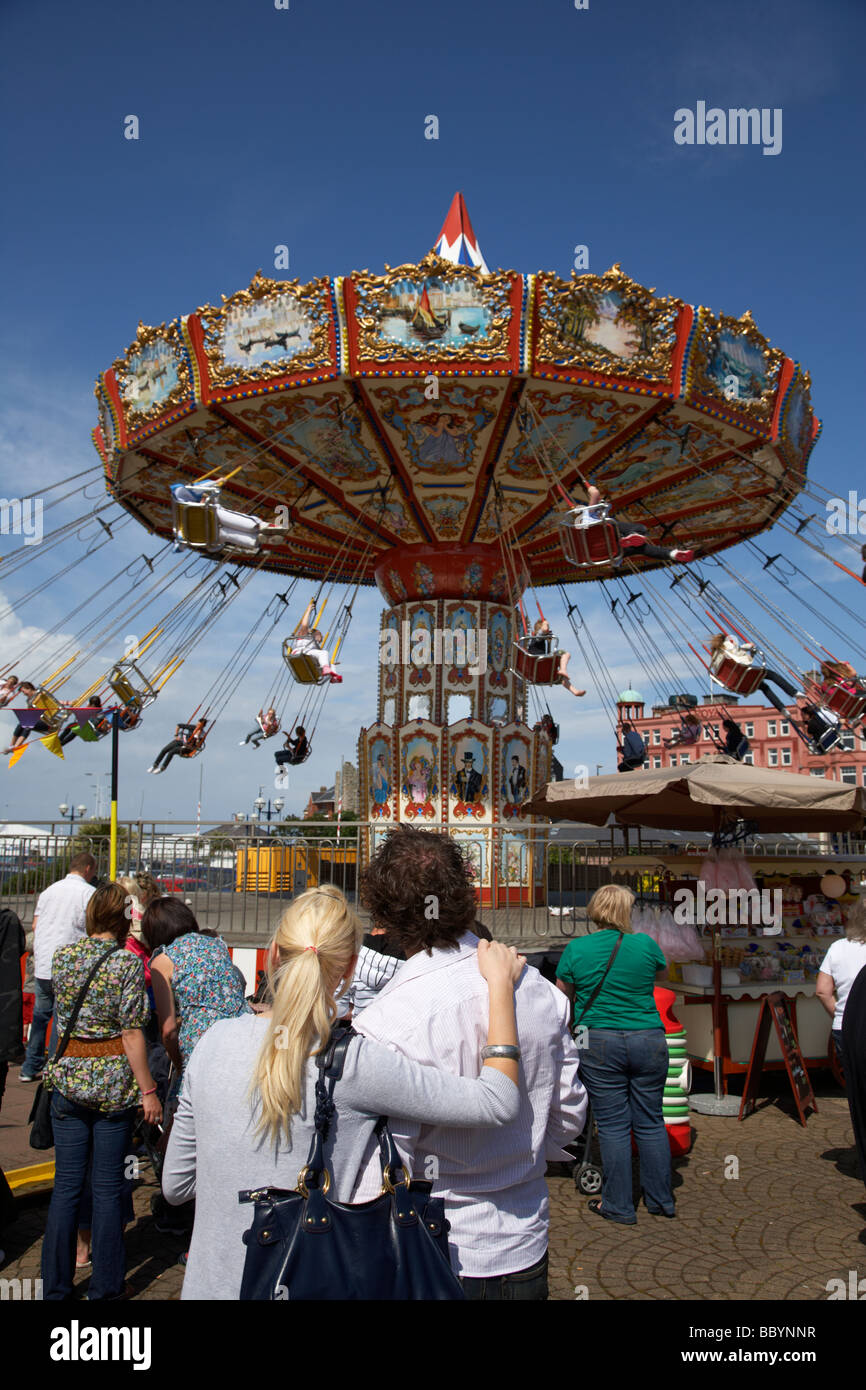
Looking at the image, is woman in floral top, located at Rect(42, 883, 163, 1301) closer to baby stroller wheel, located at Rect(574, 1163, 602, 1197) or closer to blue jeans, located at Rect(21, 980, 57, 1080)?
baby stroller wheel, located at Rect(574, 1163, 602, 1197)

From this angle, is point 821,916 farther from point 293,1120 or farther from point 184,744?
point 184,744

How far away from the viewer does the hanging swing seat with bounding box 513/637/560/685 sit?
1305 cm

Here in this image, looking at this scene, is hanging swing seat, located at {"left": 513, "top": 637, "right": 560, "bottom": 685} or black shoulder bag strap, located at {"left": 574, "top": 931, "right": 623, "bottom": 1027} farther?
hanging swing seat, located at {"left": 513, "top": 637, "right": 560, "bottom": 685}

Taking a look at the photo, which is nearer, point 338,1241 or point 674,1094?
point 338,1241

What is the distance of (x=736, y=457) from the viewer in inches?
534

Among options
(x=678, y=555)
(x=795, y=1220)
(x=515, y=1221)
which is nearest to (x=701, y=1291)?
(x=795, y=1220)

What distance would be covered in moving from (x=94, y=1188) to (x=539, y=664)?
33.8 ft

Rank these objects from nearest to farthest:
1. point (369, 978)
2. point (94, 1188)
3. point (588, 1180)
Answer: point (369, 978)
point (94, 1188)
point (588, 1180)

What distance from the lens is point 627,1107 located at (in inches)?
192

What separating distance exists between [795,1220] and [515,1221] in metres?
3.28

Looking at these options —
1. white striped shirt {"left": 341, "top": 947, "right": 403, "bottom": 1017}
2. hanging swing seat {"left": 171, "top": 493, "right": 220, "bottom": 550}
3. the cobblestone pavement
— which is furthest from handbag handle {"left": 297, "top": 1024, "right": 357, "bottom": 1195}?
hanging swing seat {"left": 171, "top": 493, "right": 220, "bottom": 550}

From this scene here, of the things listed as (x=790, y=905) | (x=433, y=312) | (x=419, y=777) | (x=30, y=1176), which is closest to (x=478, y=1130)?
(x=30, y=1176)

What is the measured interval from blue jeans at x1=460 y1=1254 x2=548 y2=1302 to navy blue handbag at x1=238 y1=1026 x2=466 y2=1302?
1.29ft
